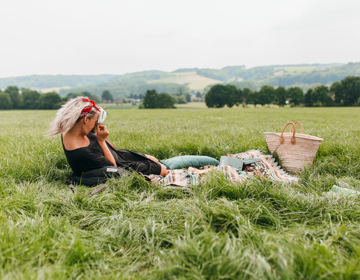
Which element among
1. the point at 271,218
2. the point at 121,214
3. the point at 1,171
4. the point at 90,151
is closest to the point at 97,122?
the point at 90,151

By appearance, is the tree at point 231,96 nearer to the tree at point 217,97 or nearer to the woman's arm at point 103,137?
the tree at point 217,97

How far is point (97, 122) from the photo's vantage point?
12.4ft

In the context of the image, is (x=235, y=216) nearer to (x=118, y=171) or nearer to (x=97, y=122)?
(x=118, y=171)

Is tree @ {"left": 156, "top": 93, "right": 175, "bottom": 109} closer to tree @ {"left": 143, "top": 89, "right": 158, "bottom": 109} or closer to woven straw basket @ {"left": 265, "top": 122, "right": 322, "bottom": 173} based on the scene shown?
tree @ {"left": 143, "top": 89, "right": 158, "bottom": 109}

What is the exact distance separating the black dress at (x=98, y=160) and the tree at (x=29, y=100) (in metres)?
75.0

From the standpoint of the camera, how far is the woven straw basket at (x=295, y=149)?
4.32 metres

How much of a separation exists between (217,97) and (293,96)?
22.0 metres

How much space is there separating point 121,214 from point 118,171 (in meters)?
1.12

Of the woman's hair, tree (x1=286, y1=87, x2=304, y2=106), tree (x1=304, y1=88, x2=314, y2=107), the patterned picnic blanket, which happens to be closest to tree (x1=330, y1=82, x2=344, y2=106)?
tree (x1=304, y1=88, x2=314, y2=107)

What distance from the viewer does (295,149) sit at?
14.6 feet

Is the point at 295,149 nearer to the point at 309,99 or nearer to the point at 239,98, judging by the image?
the point at 309,99

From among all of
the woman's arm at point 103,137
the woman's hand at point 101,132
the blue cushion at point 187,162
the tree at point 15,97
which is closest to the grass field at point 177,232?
the woman's arm at point 103,137

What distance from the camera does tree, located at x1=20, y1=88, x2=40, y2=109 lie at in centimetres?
6662

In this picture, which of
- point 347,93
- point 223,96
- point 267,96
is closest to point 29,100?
point 223,96
